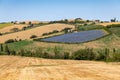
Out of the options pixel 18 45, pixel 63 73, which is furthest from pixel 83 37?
pixel 63 73

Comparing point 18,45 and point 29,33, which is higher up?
point 18,45

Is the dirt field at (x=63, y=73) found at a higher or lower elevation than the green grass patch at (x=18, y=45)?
higher

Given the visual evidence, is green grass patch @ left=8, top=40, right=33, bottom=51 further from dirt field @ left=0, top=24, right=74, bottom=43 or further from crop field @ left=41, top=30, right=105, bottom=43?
dirt field @ left=0, top=24, right=74, bottom=43

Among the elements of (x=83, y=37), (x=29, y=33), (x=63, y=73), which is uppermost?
(x=63, y=73)

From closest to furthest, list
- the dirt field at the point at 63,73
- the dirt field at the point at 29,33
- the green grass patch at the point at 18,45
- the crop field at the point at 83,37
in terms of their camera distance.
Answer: the dirt field at the point at 63,73, the green grass patch at the point at 18,45, the crop field at the point at 83,37, the dirt field at the point at 29,33

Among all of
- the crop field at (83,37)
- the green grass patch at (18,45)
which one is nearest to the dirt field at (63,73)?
the green grass patch at (18,45)

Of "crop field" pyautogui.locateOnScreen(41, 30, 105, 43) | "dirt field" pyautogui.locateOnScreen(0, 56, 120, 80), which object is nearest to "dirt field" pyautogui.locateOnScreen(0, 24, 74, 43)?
"crop field" pyautogui.locateOnScreen(41, 30, 105, 43)

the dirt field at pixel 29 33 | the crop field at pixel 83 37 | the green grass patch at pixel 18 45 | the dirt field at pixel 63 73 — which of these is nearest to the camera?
the dirt field at pixel 63 73

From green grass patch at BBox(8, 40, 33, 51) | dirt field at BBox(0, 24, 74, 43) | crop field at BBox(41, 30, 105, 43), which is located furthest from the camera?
dirt field at BBox(0, 24, 74, 43)

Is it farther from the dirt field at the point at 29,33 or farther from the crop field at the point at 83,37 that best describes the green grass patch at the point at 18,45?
the dirt field at the point at 29,33

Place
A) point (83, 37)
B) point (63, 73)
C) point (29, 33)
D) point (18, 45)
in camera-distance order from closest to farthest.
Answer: point (63, 73), point (18, 45), point (83, 37), point (29, 33)

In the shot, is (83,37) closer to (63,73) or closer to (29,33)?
(29,33)

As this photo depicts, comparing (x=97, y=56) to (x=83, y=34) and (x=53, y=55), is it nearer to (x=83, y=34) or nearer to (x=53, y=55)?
(x=53, y=55)
